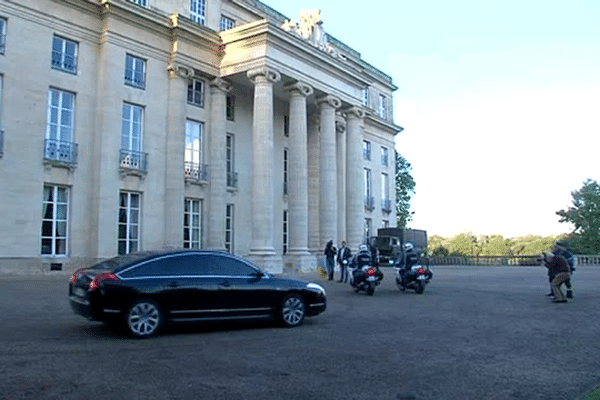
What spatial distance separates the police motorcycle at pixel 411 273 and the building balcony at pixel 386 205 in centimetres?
2820

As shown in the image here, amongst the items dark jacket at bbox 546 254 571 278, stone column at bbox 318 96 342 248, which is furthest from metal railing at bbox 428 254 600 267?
dark jacket at bbox 546 254 571 278

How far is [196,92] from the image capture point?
28.7 m

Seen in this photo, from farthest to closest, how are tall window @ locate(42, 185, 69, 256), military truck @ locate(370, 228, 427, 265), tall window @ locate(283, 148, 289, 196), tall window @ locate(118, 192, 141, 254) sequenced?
military truck @ locate(370, 228, 427, 265) → tall window @ locate(283, 148, 289, 196) → tall window @ locate(118, 192, 141, 254) → tall window @ locate(42, 185, 69, 256)

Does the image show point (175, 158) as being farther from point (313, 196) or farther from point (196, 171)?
point (313, 196)

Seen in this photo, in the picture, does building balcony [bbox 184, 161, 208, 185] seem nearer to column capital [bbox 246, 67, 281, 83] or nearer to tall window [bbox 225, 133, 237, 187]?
tall window [bbox 225, 133, 237, 187]

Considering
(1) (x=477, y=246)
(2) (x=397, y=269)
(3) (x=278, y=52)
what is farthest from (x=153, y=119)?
(1) (x=477, y=246)

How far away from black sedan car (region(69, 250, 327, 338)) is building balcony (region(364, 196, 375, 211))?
33768 millimetres

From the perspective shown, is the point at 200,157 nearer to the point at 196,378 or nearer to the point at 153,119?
the point at 153,119

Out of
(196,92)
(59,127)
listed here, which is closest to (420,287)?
(59,127)

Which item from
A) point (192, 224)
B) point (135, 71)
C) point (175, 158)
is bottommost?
point (192, 224)

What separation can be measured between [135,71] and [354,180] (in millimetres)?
15257

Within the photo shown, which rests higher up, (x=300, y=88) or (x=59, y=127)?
(x=300, y=88)

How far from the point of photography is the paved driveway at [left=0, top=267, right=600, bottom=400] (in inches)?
233

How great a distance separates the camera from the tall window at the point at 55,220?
2220 centimetres
